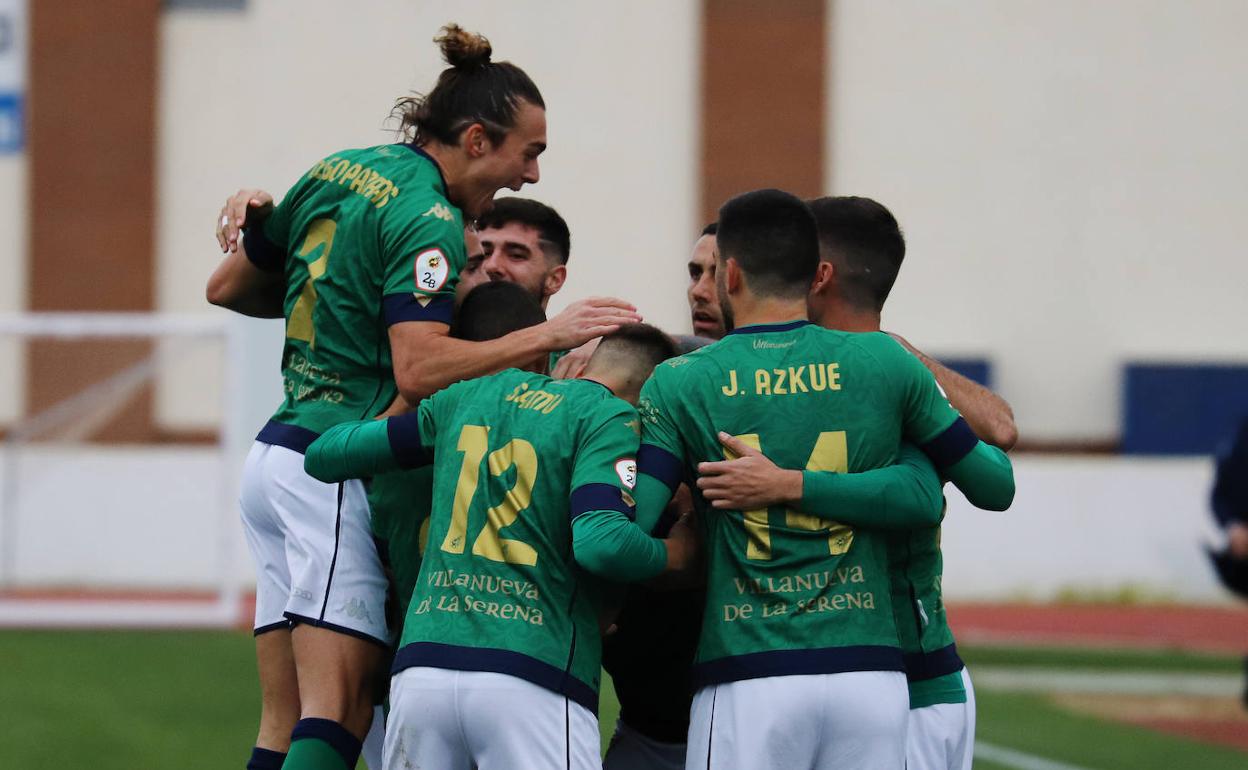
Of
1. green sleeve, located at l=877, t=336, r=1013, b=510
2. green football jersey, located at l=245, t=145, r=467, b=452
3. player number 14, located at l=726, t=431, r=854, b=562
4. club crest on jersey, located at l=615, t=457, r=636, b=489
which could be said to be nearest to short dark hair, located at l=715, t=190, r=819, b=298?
green sleeve, located at l=877, t=336, r=1013, b=510

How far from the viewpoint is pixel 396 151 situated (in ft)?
13.6

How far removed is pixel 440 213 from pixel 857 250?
0.99 m

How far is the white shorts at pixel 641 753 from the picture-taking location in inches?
178

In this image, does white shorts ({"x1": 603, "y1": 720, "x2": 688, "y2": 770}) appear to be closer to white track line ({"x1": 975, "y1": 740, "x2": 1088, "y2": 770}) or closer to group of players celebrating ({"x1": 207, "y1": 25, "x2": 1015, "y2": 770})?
group of players celebrating ({"x1": 207, "y1": 25, "x2": 1015, "y2": 770})

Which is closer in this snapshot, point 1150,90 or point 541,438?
point 541,438

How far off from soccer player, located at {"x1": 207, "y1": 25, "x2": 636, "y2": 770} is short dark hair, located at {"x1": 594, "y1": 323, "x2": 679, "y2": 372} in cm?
8

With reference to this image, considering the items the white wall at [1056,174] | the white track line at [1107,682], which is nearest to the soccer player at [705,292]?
the white track line at [1107,682]

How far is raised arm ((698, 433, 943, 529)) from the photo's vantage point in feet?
11.3

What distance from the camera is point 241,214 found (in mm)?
4238

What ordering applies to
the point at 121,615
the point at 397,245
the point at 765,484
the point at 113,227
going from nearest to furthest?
the point at 765,484 < the point at 397,245 < the point at 121,615 < the point at 113,227

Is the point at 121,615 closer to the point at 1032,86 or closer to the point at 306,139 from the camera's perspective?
the point at 306,139

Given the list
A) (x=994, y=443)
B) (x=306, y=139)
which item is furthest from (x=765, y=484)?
(x=306, y=139)

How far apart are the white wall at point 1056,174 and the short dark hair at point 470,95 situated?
13962 mm

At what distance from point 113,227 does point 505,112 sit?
14359mm
